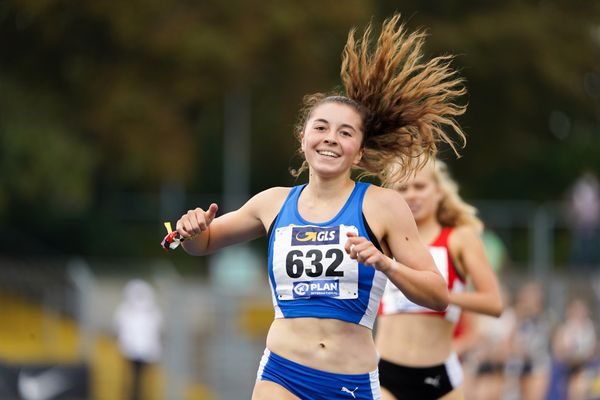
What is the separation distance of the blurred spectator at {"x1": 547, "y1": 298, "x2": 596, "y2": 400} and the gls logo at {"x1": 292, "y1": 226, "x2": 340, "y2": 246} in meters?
8.49

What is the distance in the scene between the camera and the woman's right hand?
17.4ft

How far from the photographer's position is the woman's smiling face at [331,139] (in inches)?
212

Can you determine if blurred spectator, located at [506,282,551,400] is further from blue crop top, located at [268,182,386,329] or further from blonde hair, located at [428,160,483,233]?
blue crop top, located at [268,182,386,329]

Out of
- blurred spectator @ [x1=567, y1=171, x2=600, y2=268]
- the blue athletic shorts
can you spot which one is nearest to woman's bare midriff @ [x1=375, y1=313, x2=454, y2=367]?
the blue athletic shorts

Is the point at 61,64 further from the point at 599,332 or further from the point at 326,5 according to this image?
the point at 599,332

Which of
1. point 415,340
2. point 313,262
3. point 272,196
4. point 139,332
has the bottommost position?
point 415,340

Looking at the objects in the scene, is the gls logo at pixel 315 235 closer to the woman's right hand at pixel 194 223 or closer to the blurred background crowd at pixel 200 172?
the woman's right hand at pixel 194 223

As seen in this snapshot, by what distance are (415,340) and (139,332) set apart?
10.3 meters

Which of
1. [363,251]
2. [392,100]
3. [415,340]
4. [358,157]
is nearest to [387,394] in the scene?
→ [415,340]

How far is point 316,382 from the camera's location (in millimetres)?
5258

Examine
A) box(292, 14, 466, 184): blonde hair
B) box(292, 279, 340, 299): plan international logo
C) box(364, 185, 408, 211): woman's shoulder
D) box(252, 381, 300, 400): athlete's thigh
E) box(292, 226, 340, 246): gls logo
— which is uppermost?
box(292, 14, 466, 184): blonde hair

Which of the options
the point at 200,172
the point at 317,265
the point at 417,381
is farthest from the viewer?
the point at 200,172

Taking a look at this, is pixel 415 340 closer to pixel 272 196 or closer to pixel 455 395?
pixel 455 395

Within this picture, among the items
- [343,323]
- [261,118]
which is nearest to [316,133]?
[343,323]
